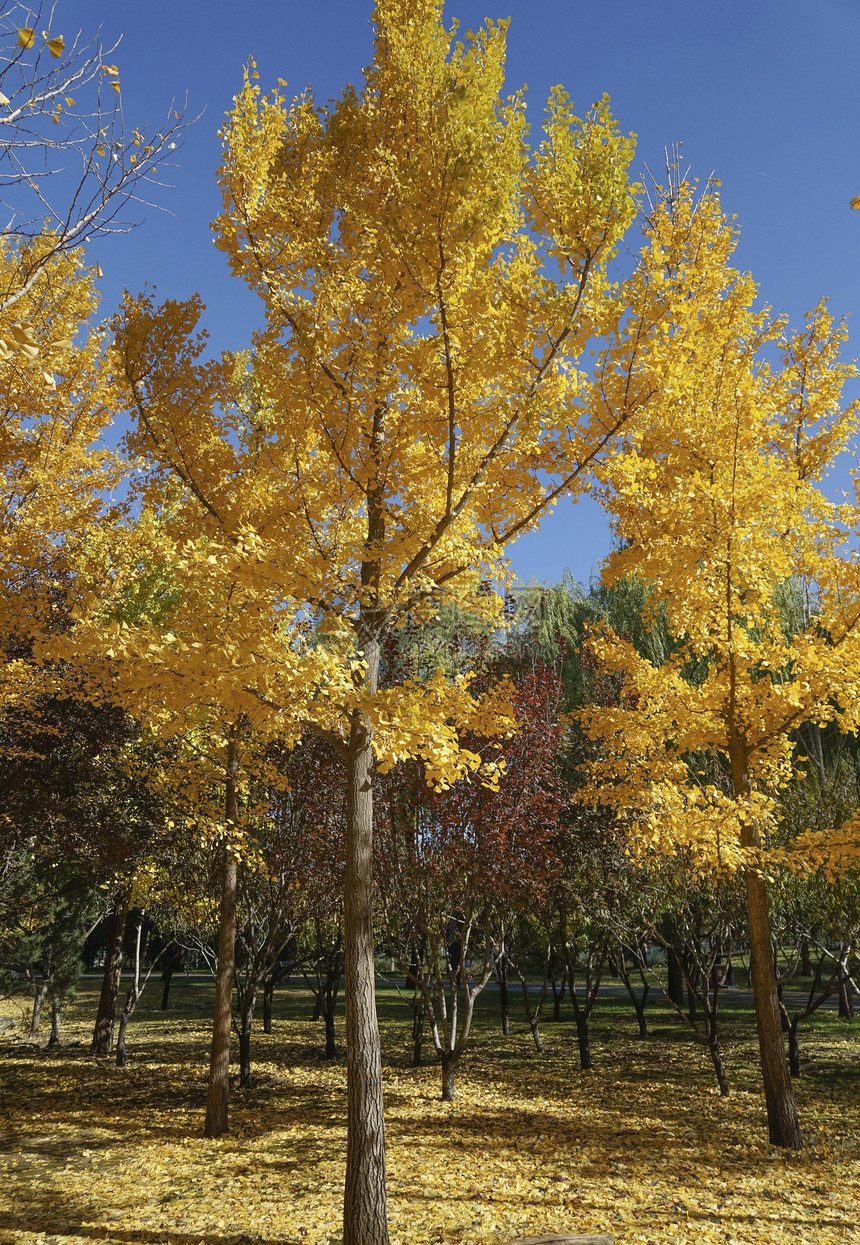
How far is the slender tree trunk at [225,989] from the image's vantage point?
7.35 m

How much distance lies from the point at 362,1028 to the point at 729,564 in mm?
4469

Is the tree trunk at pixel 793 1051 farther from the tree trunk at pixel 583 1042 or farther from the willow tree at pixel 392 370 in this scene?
the willow tree at pixel 392 370

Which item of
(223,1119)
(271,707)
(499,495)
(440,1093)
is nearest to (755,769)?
(499,495)

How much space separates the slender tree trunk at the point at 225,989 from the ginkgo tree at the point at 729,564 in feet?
12.4

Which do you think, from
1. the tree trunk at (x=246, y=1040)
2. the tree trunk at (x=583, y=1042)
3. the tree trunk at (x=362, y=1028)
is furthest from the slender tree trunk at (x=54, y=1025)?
the tree trunk at (x=362, y=1028)

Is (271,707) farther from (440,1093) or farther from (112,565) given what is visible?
(440,1093)

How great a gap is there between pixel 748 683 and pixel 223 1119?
6.79 meters

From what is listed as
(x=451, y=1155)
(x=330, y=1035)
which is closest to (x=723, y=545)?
(x=451, y=1155)

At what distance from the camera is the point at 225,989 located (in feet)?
24.8

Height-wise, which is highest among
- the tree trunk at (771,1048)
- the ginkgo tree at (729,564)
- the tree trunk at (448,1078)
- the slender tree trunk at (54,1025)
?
the ginkgo tree at (729,564)

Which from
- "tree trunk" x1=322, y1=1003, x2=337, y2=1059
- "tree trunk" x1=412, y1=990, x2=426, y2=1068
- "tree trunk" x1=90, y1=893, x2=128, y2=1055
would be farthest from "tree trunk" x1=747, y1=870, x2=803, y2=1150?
"tree trunk" x1=90, y1=893, x2=128, y2=1055

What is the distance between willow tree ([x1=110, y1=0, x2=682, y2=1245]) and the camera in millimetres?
3836

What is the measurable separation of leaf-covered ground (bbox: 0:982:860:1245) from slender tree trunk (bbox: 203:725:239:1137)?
0.28 meters

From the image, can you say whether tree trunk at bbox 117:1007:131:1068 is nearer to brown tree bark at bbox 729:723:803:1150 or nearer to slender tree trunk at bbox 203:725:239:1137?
slender tree trunk at bbox 203:725:239:1137
